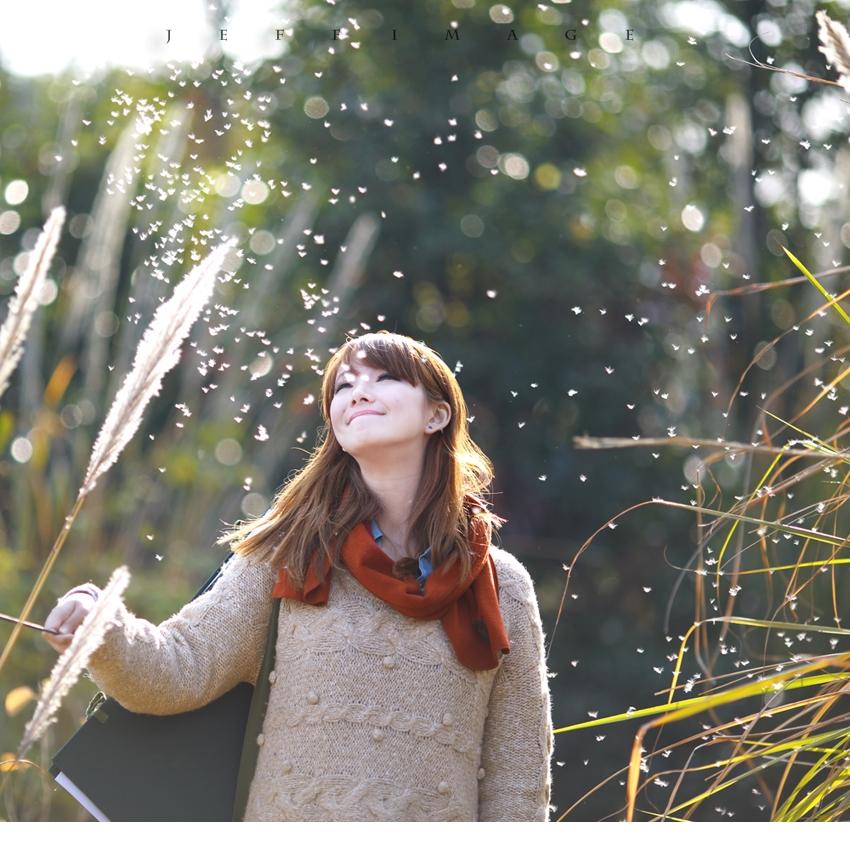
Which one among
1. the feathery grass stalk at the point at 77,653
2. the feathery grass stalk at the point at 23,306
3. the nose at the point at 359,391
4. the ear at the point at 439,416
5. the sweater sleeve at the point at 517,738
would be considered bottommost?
the sweater sleeve at the point at 517,738

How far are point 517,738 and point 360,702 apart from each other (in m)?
0.19

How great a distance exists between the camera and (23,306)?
1.00 meters

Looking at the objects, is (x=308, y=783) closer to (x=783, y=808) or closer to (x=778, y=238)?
(x=783, y=808)

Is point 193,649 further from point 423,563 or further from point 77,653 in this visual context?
point 77,653

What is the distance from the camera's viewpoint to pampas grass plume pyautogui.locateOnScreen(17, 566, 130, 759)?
0.89m

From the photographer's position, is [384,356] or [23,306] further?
[384,356]

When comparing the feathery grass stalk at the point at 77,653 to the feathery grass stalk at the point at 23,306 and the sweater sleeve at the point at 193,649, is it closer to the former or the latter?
the feathery grass stalk at the point at 23,306

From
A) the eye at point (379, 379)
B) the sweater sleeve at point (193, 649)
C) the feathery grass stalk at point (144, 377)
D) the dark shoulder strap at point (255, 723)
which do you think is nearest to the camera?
the feathery grass stalk at point (144, 377)

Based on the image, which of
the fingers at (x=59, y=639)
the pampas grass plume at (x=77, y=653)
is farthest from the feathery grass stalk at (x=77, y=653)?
the fingers at (x=59, y=639)

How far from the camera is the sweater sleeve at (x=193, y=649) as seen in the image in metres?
1.39

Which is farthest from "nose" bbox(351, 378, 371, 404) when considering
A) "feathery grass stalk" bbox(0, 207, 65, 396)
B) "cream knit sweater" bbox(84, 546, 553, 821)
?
"feathery grass stalk" bbox(0, 207, 65, 396)

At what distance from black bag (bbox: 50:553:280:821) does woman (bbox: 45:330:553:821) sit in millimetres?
25

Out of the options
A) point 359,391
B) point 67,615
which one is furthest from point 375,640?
point 67,615
